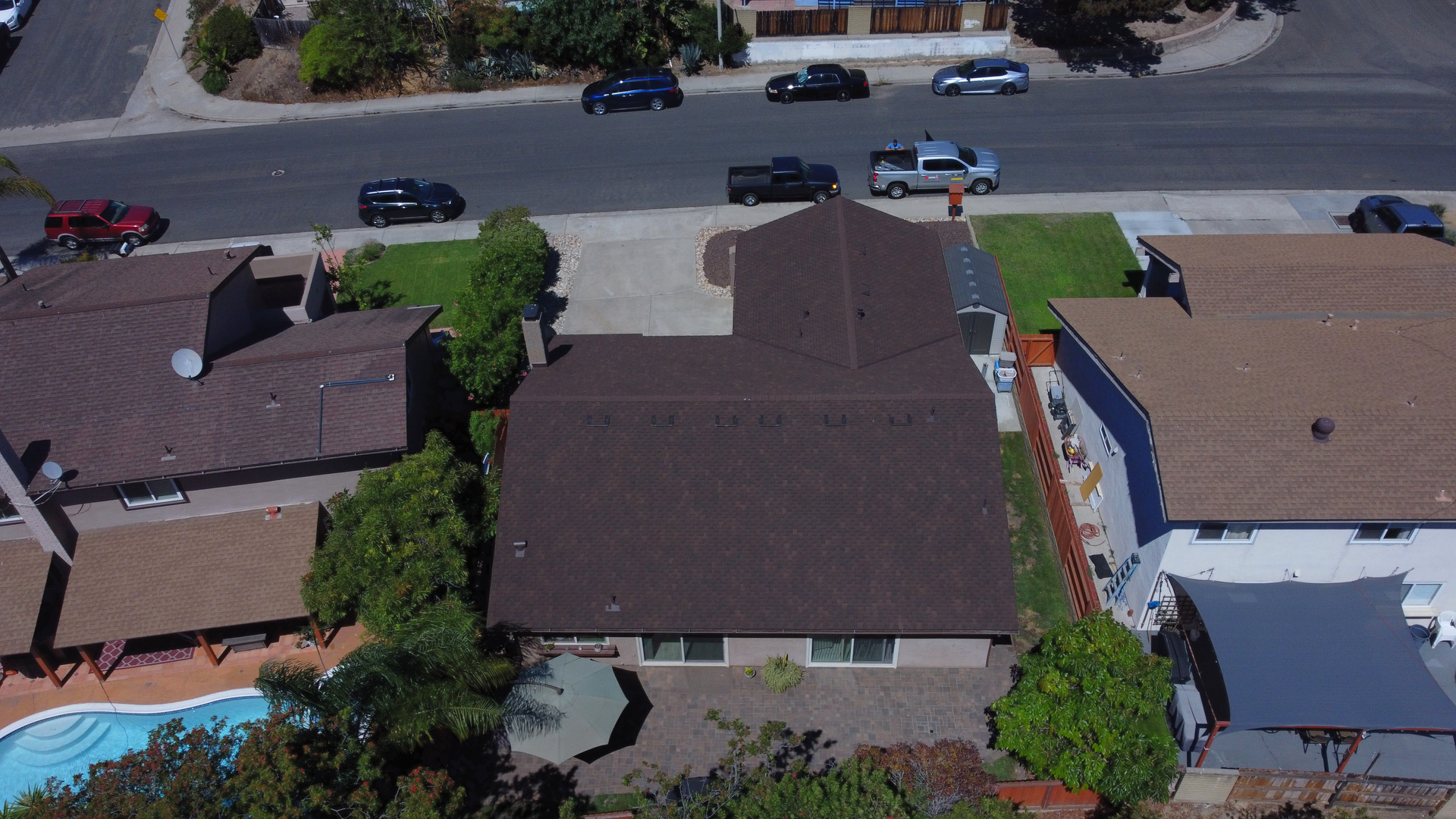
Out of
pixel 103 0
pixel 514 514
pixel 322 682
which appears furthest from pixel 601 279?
pixel 103 0

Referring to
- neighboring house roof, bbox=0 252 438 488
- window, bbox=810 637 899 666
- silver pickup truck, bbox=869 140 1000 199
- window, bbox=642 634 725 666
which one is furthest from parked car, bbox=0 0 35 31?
window, bbox=810 637 899 666

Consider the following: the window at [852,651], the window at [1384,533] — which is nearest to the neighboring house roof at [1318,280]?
the window at [1384,533]

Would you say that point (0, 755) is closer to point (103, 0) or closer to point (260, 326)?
point (260, 326)

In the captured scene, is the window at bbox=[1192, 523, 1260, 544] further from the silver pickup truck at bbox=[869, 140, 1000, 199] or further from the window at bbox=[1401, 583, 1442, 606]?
the silver pickup truck at bbox=[869, 140, 1000, 199]

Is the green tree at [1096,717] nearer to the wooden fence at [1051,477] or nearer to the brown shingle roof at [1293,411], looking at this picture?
the wooden fence at [1051,477]

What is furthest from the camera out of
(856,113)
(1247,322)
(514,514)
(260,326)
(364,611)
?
(856,113)

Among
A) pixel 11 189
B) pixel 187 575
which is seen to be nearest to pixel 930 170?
pixel 187 575
